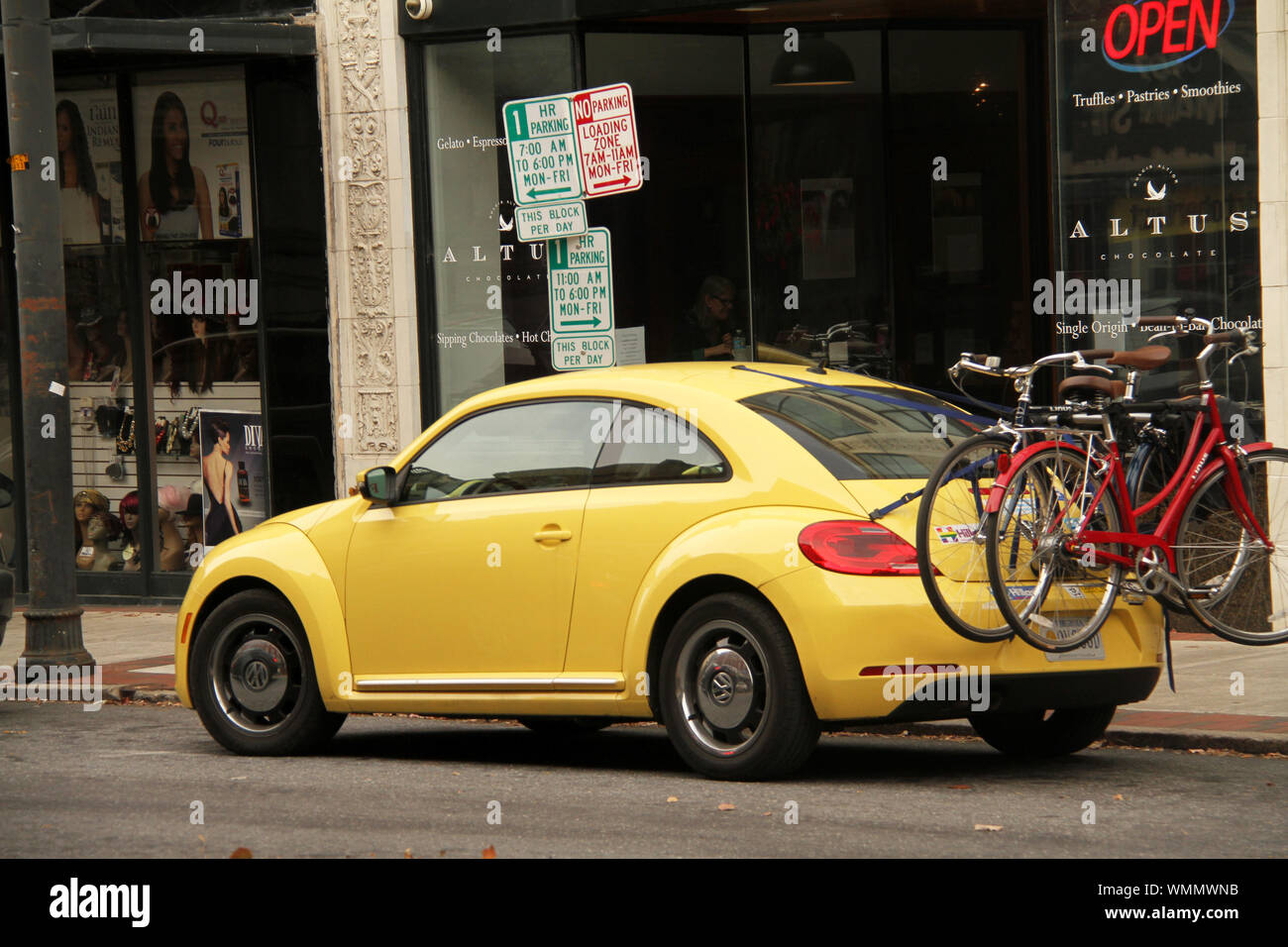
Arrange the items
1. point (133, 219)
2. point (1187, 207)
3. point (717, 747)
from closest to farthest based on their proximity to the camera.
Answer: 1. point (717, 747)
2. point (1187, 207)
3. point (133, 219)

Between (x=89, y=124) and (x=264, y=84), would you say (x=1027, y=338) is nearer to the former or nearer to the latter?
(x=264, y=84)

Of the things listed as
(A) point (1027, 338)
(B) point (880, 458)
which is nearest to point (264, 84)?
(A) point (1027, 338)

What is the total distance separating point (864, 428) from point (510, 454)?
5.18ft

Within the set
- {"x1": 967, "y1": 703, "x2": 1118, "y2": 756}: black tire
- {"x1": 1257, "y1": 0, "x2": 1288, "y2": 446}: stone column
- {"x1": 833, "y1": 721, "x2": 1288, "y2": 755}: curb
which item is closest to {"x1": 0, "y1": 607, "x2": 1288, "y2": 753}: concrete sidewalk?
{"x1": 833, "y1": 721, "x2": 1288, "y2": 755}: curb

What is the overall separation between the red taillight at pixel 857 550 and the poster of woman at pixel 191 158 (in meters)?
9.63

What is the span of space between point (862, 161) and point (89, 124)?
21.7 feet

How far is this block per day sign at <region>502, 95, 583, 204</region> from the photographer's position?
11.6m

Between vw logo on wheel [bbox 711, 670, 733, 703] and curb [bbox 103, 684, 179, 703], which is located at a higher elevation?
vw logo on wheel [bbox 711, 670, 733, 703]

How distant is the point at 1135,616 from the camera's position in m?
7.60

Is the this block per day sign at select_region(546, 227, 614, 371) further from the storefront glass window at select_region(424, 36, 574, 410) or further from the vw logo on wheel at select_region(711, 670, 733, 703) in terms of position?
the vw logo on wheel at select_region(711, 670, 733, 703)

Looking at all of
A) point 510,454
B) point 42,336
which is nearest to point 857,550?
point 510,454

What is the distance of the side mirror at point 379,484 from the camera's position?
27.9 feet

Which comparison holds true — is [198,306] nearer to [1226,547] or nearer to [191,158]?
[191,158]

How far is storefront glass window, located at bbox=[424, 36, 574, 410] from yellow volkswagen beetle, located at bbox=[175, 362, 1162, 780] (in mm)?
5939
